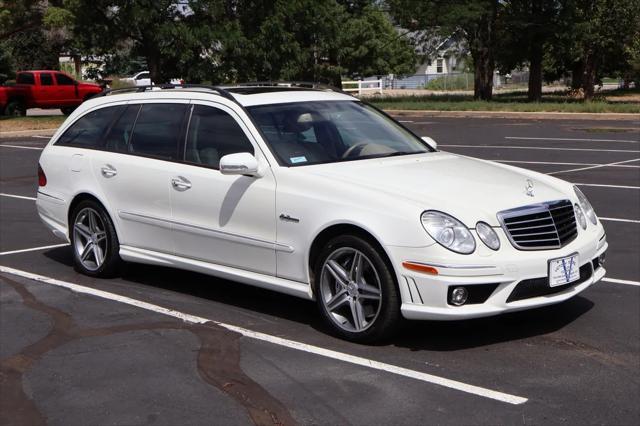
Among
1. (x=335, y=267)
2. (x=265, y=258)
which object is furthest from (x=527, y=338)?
(x=265, y=258)

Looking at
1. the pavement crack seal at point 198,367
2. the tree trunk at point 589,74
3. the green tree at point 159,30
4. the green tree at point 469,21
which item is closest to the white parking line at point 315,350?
the pavement crack seal at point 198,367

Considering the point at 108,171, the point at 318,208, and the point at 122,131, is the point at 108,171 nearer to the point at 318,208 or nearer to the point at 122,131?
the point at 122,131

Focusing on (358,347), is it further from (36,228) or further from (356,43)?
(356,43)

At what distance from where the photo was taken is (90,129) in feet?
27.3

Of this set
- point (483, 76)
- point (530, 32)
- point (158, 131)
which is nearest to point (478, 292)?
point (158, 131)

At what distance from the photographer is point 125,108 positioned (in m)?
8.06

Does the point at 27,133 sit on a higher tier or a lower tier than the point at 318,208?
lower

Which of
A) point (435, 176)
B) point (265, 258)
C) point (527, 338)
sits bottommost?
point (527, 338)

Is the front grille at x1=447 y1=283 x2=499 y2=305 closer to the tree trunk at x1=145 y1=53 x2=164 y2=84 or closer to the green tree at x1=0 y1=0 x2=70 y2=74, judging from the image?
the green tree at x1=0 y1=0 x2=70 y2=74

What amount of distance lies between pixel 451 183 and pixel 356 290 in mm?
951

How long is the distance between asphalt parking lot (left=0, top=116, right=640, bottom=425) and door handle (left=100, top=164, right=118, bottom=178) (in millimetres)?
936

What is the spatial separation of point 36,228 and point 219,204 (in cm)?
482

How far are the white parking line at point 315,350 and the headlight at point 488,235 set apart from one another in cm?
87

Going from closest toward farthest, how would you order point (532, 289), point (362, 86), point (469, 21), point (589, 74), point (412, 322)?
point (532, 289) < point (412, 322) < point (469, 21) < point (589, 74) < point (362, 86)
